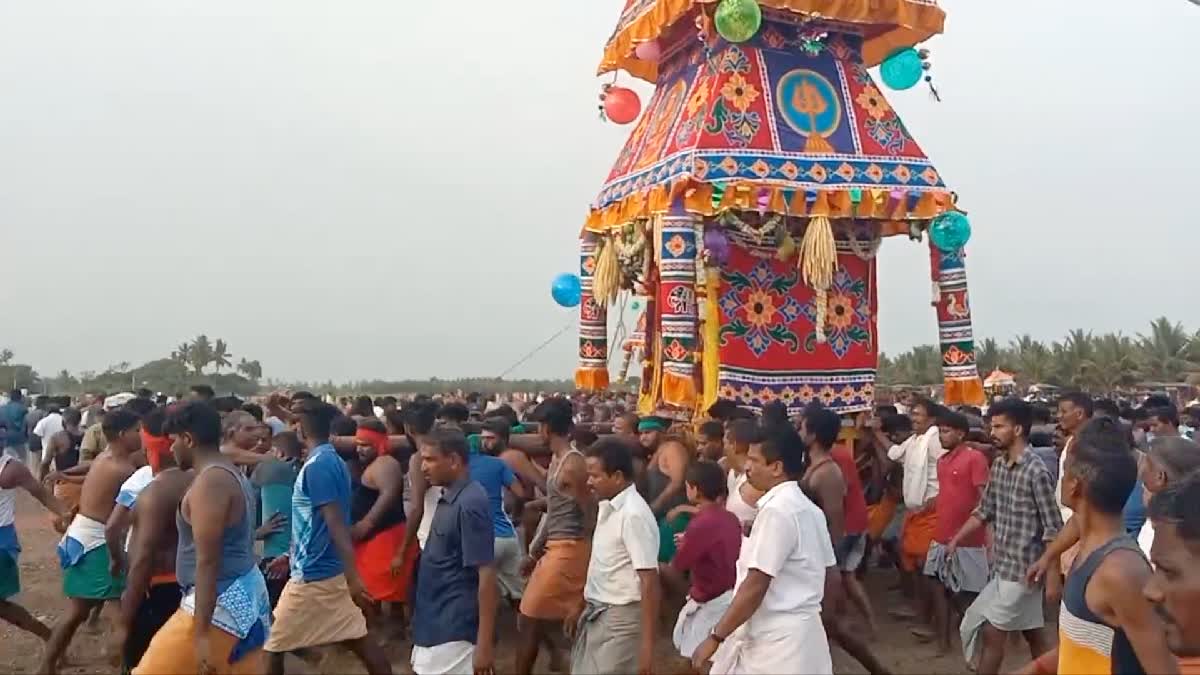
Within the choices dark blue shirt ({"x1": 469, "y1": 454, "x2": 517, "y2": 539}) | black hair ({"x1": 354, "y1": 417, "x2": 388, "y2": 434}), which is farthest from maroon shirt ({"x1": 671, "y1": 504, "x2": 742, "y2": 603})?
black hair ({"x1": 354, "y1": 417, "x2": 388, "y2": 434})

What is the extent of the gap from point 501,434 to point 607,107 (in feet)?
19.7

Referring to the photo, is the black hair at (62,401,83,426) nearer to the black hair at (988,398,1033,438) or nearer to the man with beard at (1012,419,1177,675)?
the black hair at (988,398,1033,438)

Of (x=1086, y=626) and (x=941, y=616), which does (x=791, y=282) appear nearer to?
(x=941, y=616)

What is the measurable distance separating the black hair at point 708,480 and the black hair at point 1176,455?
1.78 metres

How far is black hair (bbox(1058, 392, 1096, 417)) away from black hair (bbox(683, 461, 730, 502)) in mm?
2832

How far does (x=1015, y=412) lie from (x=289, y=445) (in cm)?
459

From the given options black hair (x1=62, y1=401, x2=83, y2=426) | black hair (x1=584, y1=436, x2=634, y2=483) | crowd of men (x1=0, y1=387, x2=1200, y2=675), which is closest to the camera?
crowd of men (x1=0, y1=387, x2=1200, y2=675)

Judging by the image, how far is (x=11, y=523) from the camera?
6527 millimetres

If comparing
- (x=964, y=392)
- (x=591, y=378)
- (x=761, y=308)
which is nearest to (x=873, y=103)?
(x=761, y=308)

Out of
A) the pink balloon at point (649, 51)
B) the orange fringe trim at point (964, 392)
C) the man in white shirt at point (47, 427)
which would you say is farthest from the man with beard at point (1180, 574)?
the man in white shirt at point (47, 427)

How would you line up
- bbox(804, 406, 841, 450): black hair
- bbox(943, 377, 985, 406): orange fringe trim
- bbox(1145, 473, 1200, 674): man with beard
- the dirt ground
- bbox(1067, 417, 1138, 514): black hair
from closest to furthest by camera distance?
bbox(1145, 473, 1200, 674): man with beard < bbox(1067, 417, 1138, 514): black hair < bbox(804, 406, 841, 450): black hair < the dirt ground < bbox(943, 377, 985, 406): orange fringe trim

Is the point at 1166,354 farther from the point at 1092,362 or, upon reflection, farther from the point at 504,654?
the point at 504,654

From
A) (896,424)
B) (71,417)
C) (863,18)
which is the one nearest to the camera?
(896,424)

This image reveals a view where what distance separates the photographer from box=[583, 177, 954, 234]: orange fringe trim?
890cm
